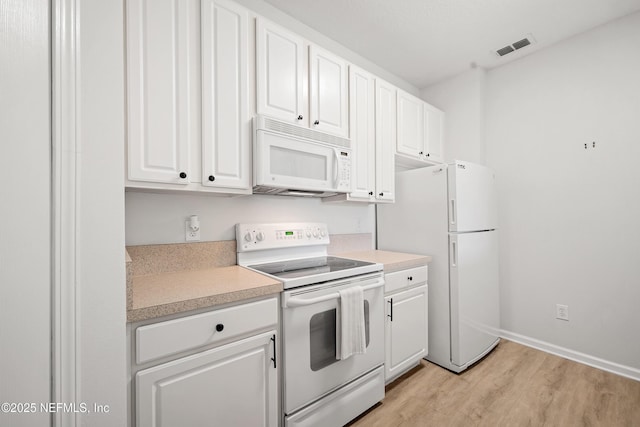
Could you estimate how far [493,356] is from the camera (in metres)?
2.34

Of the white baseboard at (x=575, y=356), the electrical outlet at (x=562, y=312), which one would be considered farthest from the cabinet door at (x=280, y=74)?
the white baseboard at (x=575, y=356)

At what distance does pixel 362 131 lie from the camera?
2094mm

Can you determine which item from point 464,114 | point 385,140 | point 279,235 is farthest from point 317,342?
point 464,114

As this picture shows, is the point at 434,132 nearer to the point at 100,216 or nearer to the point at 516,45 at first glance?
the point at 516,45

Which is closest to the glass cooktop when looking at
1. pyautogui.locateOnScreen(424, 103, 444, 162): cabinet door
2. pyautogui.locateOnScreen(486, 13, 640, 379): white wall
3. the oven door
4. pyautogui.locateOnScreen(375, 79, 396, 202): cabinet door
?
the oven door

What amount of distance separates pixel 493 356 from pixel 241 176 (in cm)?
251

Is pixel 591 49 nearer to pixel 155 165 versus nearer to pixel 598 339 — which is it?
pixel 598 339

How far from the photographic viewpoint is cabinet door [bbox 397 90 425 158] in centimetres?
242

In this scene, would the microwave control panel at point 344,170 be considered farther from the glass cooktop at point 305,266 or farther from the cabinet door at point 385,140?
the glass cooktop at point 305,266

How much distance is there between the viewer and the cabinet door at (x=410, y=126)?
2.42 m

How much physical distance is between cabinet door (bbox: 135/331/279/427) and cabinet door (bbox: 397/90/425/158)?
1.94 m

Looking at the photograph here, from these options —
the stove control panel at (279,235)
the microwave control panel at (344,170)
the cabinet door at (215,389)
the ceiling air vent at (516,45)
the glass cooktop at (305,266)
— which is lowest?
the cabinet door at (215,389)

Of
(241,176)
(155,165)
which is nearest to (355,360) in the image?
(241,176)

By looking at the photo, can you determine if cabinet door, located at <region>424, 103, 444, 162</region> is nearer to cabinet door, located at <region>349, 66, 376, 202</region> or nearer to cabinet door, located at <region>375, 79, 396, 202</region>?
cabinet door, located at <region>375, 79, 396, 202</region>
